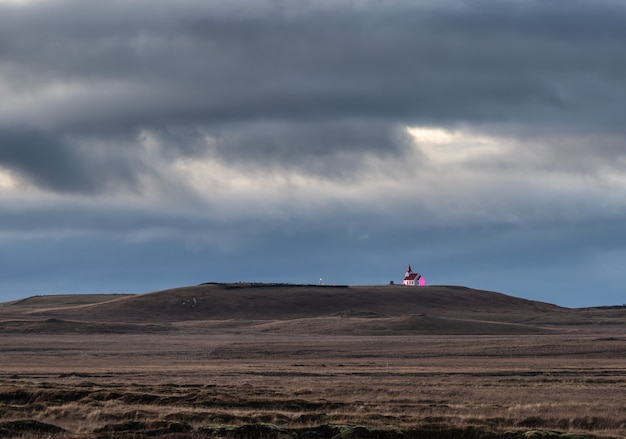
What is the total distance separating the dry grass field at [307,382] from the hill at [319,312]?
1014 millimetres

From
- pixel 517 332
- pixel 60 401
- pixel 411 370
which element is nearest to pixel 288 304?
pixel 517 332

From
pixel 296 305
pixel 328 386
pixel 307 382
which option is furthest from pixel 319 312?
pixel 328 386

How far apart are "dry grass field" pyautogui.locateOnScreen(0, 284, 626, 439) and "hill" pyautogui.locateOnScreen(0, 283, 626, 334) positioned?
1.01 metres

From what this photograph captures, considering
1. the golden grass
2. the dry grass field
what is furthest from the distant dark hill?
the golden grass

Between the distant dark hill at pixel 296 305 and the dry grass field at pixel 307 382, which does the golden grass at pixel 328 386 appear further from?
the distant dark hill at pixel 296 305

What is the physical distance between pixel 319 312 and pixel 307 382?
405 feet

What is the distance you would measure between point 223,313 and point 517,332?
60782 mm

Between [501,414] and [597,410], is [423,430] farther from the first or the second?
[597,410]

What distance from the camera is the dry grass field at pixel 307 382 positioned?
89.6ft

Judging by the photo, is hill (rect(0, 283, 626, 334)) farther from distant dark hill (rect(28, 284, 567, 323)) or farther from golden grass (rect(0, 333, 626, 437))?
golden grass (rect(0, 333, 626, 437))

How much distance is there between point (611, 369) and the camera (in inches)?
2249

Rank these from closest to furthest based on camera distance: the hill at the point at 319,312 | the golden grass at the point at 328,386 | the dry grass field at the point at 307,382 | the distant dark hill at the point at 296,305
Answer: the dry grass field at the point at 307,382 → the golden grass at the point at 328,386 → the hill at the point at 319,312 → the distant dark hill at the point at 296,305

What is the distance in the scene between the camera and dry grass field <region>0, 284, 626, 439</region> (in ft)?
89.6

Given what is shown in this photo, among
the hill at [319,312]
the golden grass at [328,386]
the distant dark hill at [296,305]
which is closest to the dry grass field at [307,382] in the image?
the golden grass at [328,386]
